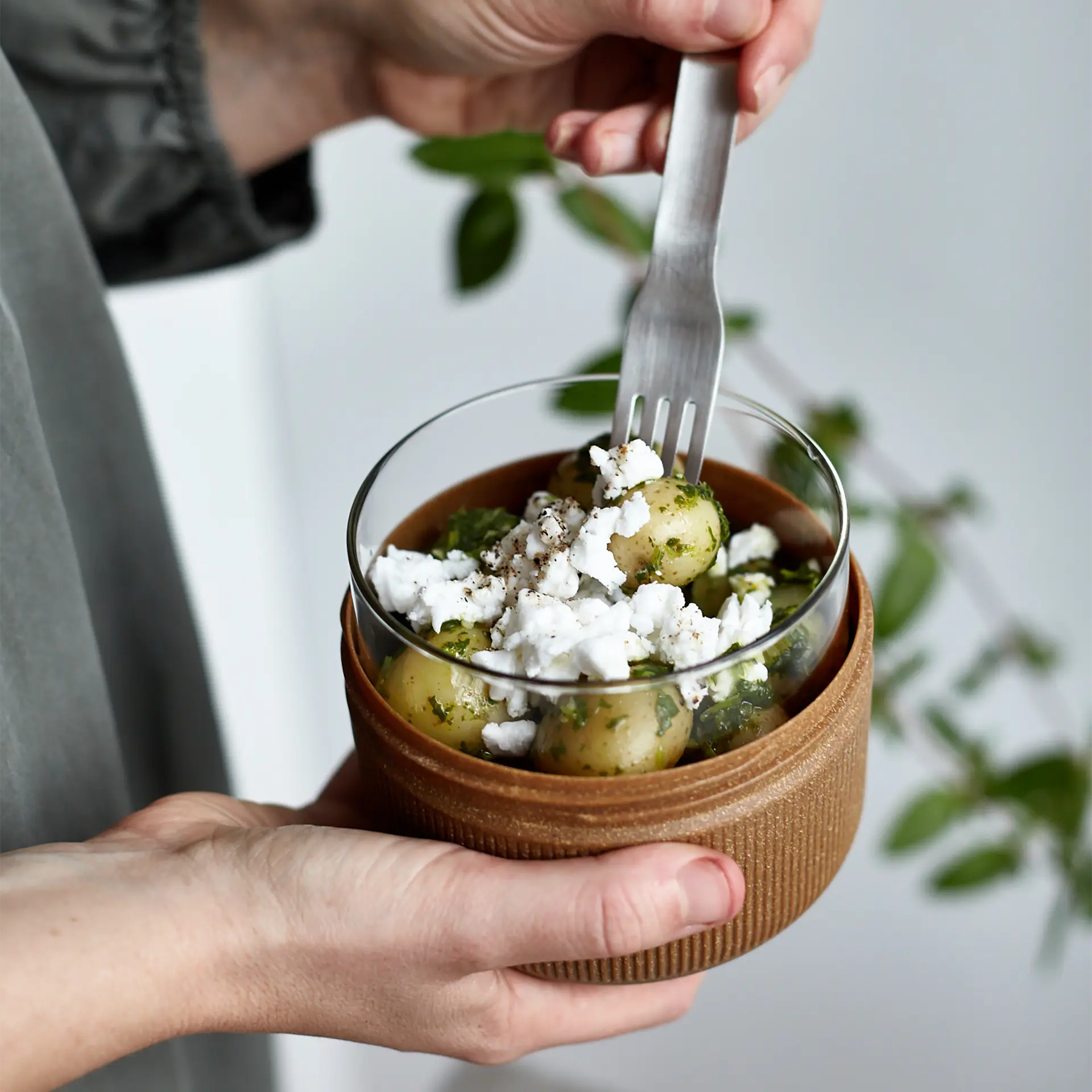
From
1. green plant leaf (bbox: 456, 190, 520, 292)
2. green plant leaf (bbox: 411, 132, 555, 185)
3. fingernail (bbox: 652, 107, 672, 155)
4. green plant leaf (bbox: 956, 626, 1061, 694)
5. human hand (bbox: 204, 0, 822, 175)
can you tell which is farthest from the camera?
green plant leaf (bbox: 956, 626, 1061, 694)

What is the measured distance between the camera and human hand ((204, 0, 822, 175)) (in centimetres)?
77

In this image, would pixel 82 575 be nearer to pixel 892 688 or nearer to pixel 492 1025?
pixel 492 1025

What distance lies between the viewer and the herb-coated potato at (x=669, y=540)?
603mm

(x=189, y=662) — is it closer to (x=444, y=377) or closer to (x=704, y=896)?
(x=704, y=896)

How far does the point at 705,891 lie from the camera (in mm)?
551

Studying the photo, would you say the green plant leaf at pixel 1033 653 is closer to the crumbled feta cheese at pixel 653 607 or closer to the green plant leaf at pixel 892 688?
the green plant leaf at pixel 892 688

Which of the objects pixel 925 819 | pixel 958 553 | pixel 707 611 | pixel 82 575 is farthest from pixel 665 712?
pixel 958 553

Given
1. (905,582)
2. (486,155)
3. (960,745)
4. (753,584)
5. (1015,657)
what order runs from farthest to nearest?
(1015,657) → (960,745) → (905,582) → (486,155) → (753,584)

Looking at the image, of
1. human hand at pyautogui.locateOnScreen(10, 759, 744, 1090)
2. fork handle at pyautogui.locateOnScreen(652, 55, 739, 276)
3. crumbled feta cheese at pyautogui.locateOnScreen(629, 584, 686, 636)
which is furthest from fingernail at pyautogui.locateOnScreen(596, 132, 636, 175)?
human hand at pyautogui.locateOnScreen(10, 759, 744, 1090)

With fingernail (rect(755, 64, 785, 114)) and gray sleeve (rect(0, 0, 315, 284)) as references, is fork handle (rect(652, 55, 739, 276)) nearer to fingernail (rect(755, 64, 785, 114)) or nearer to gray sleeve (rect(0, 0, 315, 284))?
fingernail (rect(755, 64, 785, 114))

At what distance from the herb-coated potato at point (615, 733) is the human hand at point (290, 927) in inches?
1.7

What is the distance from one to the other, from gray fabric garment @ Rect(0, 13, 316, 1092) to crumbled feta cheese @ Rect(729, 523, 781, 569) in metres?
0.40

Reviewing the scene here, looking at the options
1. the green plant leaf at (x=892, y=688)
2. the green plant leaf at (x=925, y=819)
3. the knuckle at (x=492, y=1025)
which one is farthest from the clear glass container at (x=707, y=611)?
the green plant leaf at (x=925, y=819)

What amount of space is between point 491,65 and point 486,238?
0.33m
